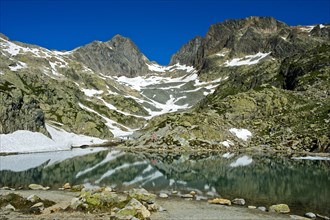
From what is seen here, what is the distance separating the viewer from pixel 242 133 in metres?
142

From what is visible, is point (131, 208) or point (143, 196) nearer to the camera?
point (131, 208)

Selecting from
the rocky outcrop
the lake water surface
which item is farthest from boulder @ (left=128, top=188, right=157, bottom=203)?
the rocky outcrop

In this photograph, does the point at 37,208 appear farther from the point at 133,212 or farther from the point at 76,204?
the point at 133,212

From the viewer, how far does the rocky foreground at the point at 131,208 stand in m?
33.2

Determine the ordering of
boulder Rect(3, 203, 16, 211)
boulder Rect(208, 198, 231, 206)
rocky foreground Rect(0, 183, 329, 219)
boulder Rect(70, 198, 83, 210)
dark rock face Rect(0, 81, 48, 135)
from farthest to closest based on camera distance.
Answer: dark rock face Rect(0, 81, 48, 135) < boulder Rect(208, 198, 231, 206) < boulder Rect(3, 203, 16, 211) < boulder Rect(70, 198, 83, 210) < rocky foreground Rect(0, 183, 329, 219)

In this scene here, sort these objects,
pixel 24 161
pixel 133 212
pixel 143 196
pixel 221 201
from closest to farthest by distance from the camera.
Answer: pixel 133 212 < pixel 143 196 < pixel 221 201 < pixel 24 161

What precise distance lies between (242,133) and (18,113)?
97.5 m

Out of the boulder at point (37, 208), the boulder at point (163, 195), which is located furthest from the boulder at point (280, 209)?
the boulder at point (37, 208)

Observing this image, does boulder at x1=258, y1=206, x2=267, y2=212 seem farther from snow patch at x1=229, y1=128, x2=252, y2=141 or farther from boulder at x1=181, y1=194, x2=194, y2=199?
snow patch at x1=229, y1=128, x2=252, y2=141

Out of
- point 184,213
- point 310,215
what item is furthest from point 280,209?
point 184,213

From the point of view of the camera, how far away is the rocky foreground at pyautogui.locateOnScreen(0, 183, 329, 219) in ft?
109

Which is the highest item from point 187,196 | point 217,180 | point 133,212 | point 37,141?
point 37,141

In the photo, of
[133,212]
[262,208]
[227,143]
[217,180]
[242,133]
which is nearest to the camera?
[133,212]

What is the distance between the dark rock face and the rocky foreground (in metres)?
119
